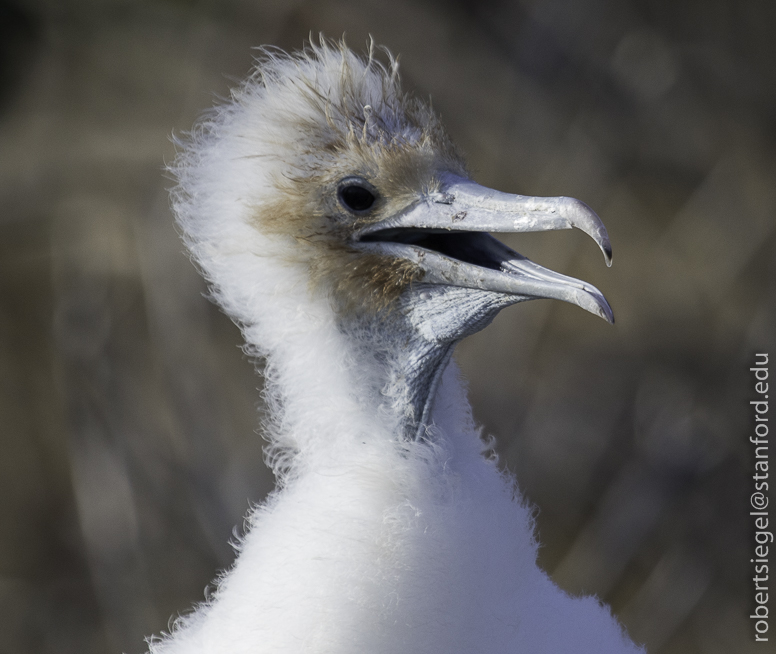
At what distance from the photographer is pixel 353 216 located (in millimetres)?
1035

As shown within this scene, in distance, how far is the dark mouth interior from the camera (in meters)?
1.01

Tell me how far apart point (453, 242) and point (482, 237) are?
45 mm

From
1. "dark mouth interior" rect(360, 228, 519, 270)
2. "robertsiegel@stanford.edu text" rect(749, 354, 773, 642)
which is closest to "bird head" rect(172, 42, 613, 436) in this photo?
"dark mouth interior" rect(360, 228, 519, 270)

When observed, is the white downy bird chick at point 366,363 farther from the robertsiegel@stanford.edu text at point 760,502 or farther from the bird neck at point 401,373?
the robertsiegel@stanford.edu text at point 760,502

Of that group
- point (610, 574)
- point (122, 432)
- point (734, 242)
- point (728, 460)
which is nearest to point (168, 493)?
point (122, 432)

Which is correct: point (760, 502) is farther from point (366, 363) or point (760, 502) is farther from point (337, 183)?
point (337, 183)

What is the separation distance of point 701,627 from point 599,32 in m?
2.60

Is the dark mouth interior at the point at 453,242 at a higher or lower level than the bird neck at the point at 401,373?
higher

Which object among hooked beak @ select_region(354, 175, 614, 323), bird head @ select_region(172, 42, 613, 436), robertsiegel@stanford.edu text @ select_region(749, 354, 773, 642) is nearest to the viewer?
hooked beak @ select_region(354, 175, 614, 323)

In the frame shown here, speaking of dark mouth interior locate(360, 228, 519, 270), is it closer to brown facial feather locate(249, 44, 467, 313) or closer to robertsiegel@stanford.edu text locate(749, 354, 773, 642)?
brown facial feather locate(249, 44, 467, 313)

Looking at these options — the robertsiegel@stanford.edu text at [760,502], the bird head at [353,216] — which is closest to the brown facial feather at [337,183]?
the bird head at [353,216]

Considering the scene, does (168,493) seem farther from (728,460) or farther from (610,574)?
(728,460)

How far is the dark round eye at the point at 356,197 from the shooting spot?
1.04 m

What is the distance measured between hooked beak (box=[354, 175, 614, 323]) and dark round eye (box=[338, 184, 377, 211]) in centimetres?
4
